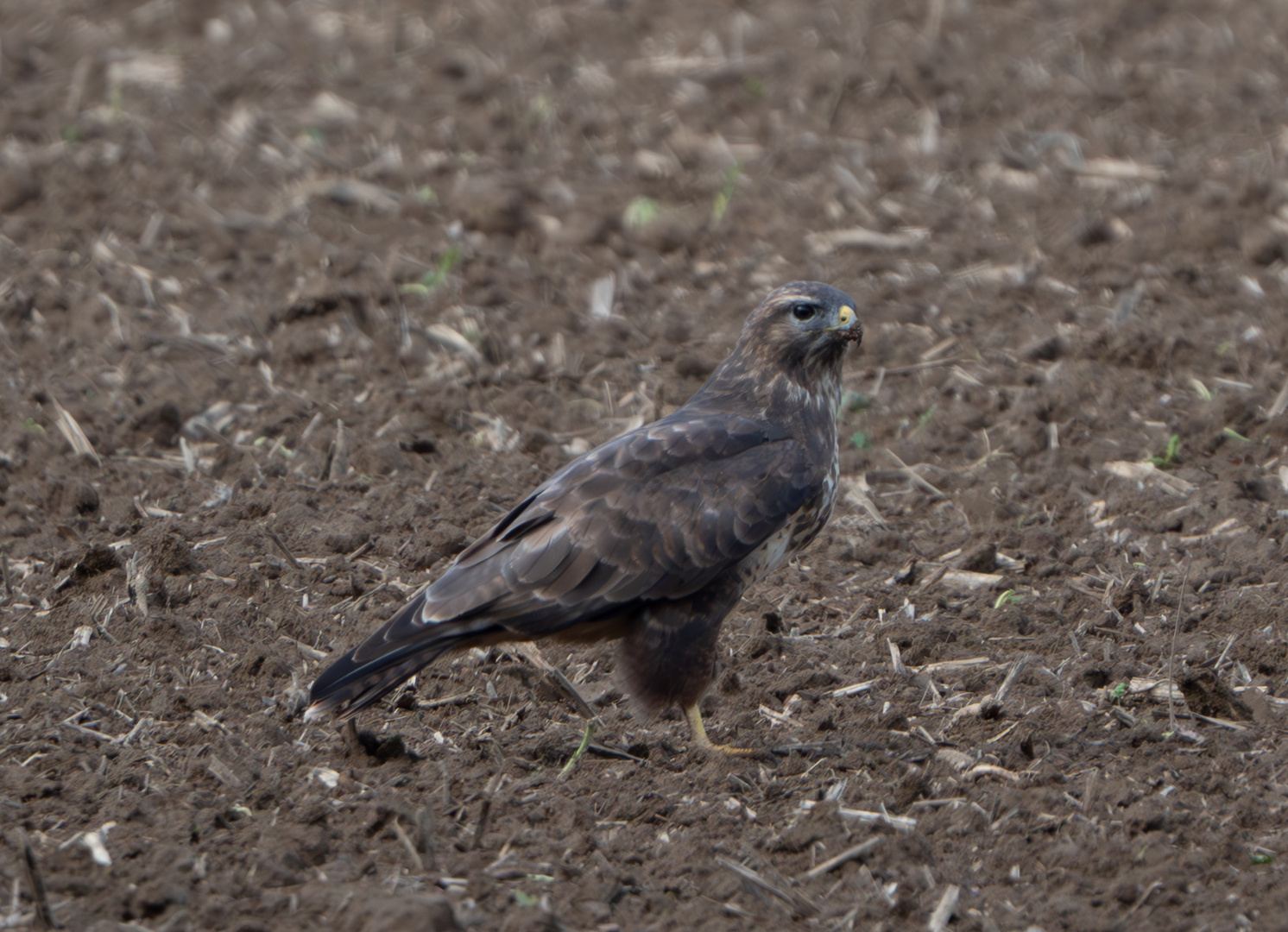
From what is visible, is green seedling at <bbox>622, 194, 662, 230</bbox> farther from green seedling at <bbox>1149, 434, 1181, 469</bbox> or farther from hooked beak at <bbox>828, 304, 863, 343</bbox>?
hooked beak at <bbox>828, 304, 863, 343</bbox>

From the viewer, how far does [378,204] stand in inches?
383

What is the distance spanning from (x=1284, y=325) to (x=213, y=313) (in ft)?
19.4

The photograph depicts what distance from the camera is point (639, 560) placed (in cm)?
520

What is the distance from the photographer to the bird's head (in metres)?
5.81

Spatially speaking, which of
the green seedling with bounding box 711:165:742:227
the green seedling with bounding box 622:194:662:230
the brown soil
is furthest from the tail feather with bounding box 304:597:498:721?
the green seedling with bounding box 711:165:742:227

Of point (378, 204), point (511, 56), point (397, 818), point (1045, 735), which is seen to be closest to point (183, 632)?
point (397, 818)

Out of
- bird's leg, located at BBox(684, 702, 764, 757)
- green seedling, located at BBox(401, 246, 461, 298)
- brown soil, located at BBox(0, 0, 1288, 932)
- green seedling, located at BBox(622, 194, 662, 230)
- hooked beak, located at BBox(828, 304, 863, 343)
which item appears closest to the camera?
brown soil, located at BBox(0, 0, 1288, 932)

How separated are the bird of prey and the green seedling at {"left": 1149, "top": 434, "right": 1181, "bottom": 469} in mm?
2231

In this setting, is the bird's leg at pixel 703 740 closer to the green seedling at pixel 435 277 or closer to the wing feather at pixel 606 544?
the wing feather at pixel 606 544

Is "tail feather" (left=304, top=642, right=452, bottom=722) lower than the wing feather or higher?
lower

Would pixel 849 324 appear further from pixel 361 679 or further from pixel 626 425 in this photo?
pixel 361 679

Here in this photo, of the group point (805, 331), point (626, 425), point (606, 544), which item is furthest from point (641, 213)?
point (606, 544)

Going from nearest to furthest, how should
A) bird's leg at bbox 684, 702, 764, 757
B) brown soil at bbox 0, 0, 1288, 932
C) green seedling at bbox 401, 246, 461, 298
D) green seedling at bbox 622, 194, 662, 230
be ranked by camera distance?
brown soil at bbox 0, 0, 1288, 932 < bird's leg at bbox 684, 702, 764, 757 < green seedling at bbox 401, 246, 461, 298 < green seedling at bbox 622, 194, 662, 230

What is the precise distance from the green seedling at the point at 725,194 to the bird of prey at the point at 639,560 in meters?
4.28
